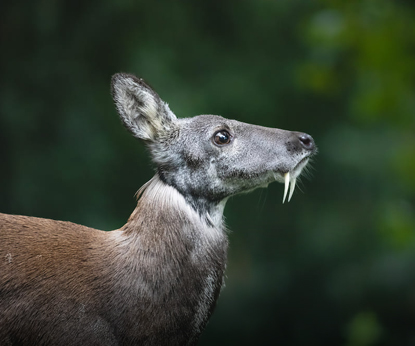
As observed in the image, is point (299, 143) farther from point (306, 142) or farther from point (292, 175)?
point (292, 175)

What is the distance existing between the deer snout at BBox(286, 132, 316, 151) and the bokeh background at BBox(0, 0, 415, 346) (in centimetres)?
317

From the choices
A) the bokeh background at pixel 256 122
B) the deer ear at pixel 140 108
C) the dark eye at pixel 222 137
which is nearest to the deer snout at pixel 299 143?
the dark eye at pixel 222 137

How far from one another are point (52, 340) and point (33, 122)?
4941mm

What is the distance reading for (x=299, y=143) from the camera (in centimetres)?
398

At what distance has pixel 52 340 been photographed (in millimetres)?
3340

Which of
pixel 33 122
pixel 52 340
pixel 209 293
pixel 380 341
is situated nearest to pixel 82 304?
pixel 52 340

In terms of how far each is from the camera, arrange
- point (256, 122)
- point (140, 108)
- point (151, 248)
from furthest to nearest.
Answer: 1. point (256, 122)
2. point (140, 108)
3. point (151, 248)

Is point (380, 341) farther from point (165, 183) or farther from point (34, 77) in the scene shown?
point (34, 77)

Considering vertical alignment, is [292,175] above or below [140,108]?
below

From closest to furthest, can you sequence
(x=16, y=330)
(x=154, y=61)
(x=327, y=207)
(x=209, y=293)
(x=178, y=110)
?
(x=16, y=330)
(x=209, y=293)
(x=178, y=110)
(x=154, y=61)
(x=327, y=207)

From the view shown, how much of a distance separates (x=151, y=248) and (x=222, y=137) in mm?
960

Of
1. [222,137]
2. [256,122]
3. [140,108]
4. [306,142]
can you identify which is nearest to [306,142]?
[306,142]

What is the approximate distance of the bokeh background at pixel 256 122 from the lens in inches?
300

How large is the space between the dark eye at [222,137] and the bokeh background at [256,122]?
130 inches
